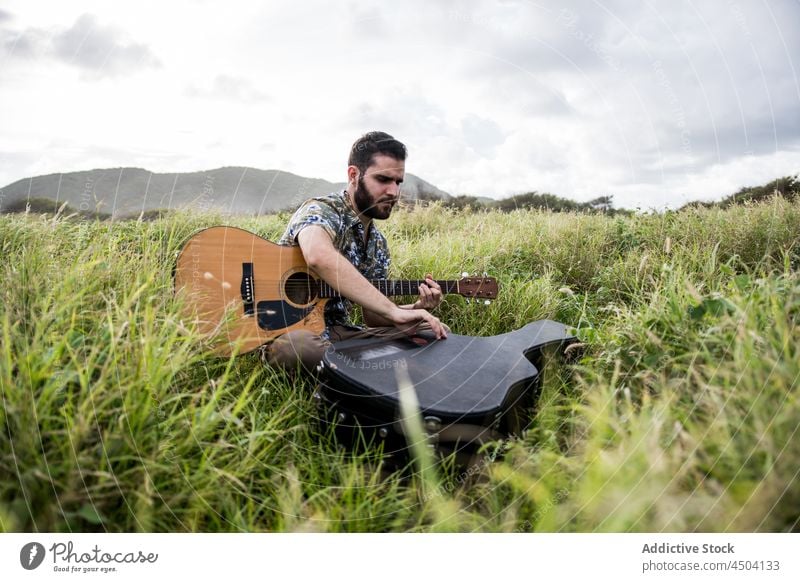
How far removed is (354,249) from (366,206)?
0.24 metres

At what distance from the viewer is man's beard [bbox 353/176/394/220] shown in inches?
78.2

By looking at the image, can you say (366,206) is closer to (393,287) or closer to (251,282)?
(393,287)

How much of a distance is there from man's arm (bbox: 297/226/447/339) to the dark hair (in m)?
0.37

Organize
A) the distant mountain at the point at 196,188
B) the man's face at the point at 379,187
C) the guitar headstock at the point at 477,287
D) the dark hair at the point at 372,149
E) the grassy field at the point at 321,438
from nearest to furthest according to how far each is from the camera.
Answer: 1. the grassy field at the point at 321,438
2. the distant mountain at the point at 196,188
3. the dark hair at the point at 372,149
4. the man's face at the point at 379,187
5. the guitar headstock at the point at 477,287

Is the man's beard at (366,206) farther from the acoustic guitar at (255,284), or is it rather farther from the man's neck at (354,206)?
the acoustic guitar at (255,284)

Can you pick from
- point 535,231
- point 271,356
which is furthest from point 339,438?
point 535,231

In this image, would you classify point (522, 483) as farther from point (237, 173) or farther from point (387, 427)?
point (237, 173)

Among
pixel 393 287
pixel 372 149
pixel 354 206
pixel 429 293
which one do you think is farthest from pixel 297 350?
pixel 372 149

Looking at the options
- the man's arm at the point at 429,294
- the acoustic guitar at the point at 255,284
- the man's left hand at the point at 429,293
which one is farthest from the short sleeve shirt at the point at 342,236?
the man's left hand at the point at 429,293

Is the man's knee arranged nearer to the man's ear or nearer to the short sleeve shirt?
the short sleeve shirt

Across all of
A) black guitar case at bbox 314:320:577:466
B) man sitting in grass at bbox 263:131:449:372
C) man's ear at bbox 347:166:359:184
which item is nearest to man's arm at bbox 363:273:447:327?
man sitting in grass at bbox 263:131:449:372

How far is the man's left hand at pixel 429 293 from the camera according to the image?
2.10 meters

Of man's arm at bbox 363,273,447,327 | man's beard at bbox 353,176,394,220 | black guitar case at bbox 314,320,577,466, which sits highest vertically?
man's beard at bbox 353,176,394,220
